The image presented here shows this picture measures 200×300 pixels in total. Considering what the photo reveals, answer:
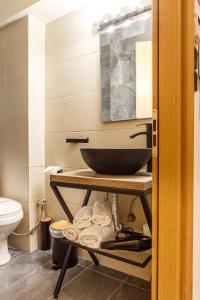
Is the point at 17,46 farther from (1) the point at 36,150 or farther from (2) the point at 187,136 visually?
(2) the point at 187,136

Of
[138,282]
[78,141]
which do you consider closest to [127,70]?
[78,141]

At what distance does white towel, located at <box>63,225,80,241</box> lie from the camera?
140cm

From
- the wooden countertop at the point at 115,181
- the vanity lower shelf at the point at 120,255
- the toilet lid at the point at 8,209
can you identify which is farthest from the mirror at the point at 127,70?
the toilet lid at the point at 8,209

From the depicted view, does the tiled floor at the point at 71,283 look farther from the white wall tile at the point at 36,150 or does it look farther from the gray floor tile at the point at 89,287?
the white wall tile at the point at 36,150

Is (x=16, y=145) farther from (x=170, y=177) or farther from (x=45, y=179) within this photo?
(x=170, y=177)

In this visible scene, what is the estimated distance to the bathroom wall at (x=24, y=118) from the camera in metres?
2.01

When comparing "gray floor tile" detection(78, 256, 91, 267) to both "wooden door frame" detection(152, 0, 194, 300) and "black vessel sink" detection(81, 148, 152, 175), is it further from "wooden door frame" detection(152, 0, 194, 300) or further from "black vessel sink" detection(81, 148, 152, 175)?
"wooden door frame" detection(152, 0, 194, 300)

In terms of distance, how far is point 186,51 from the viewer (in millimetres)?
682

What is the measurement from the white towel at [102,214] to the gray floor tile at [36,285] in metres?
0.57

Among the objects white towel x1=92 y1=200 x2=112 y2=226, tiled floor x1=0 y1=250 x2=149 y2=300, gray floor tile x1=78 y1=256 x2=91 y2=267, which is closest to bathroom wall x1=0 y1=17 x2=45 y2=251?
tiled floor x1=0 y1=250 x2=149 y2=300

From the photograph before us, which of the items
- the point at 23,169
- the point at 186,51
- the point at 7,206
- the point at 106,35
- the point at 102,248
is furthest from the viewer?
the point at 23,169

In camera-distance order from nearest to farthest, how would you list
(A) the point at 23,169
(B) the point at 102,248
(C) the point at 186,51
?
(C) the point at 186,51 → (B) the point at 102,248 → (A) the point at 23,169

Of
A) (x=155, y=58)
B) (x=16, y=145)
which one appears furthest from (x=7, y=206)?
(x=155, y=58)

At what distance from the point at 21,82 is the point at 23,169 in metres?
0.80
